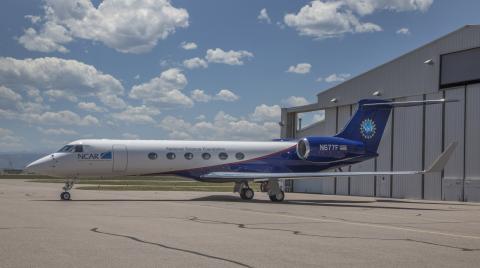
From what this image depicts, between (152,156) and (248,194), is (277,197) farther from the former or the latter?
(152,156)

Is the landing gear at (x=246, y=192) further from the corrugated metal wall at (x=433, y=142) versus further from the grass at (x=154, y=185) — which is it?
the corrugated metal wall at (x=433, y=142)

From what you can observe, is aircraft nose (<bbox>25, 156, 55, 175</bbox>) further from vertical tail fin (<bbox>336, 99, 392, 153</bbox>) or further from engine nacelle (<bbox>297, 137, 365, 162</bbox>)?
vertical tail fin (<bbox>336, 99, 392, 153</bbox>)

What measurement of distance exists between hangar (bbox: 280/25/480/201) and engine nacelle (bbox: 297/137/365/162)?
5.04 metres

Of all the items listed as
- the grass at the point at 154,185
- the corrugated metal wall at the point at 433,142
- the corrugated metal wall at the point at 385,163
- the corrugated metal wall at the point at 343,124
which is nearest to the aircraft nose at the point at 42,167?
the grass at the point at 154,185

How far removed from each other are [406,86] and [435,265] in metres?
28.0

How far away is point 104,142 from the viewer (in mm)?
27906

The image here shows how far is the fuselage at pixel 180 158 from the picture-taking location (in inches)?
1068

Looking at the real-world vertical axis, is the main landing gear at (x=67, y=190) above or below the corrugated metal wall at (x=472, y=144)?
below

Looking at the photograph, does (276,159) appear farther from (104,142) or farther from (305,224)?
(305,224)

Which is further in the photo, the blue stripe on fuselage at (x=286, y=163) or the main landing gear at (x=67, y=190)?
the blue stripe on fuselage at (x=286, y=163)

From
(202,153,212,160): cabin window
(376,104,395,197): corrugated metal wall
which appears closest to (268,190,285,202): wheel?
(202,153,212,160): cabin window

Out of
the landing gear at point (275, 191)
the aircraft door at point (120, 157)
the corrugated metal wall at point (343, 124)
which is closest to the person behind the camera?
the aircraft door at point (120, 157)

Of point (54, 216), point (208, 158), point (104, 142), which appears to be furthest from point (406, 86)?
A: point (54, 216)

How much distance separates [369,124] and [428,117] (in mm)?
5139
